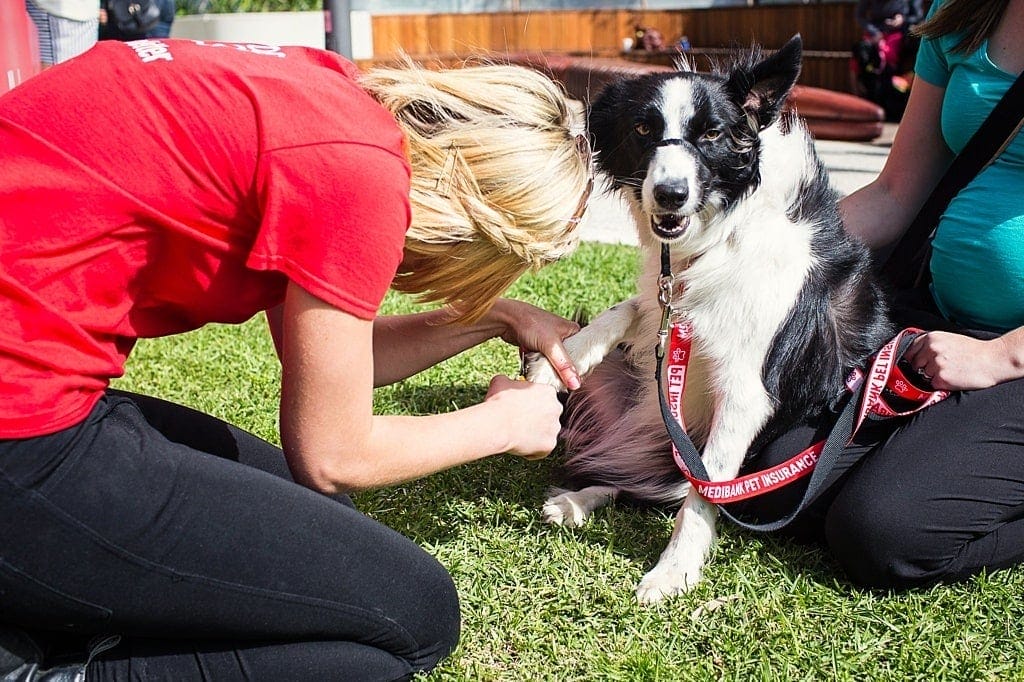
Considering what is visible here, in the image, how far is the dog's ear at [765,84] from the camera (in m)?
2.61

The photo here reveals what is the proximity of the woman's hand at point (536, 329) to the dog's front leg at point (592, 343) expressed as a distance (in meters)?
0.15

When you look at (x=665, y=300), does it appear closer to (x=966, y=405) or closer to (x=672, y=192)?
(x=672, y=192)

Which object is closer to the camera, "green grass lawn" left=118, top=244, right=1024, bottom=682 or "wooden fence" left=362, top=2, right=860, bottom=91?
"green grass lawn" left=118, top=244, right=1024, bottom=682

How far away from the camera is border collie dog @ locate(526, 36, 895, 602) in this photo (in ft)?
8.77

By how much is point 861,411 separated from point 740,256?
51cm

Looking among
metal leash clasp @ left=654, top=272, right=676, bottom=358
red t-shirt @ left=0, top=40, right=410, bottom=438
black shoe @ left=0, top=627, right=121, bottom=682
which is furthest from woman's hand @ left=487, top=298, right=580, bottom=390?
black shoe @ left=0, top=627, right=121, bottom=682

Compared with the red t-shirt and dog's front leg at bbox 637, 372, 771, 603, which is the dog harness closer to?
dog's front leg at bbox 637, 372, 771, 603

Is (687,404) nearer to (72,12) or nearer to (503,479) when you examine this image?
(503,479)

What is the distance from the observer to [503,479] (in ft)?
10.3

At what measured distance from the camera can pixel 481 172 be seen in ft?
6.30

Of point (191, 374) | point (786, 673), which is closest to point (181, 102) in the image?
point (786, 673)

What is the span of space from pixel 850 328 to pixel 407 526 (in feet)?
4.43

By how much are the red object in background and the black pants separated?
313cm

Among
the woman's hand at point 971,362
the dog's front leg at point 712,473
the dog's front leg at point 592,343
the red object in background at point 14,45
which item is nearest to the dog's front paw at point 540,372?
the dog's front leg at point 592,343
